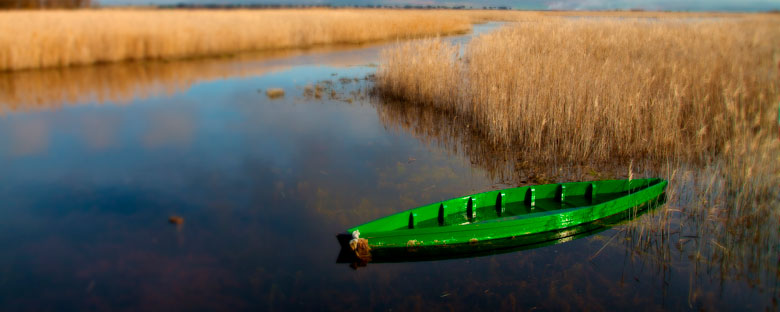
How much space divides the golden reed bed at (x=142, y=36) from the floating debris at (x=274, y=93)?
5280mm

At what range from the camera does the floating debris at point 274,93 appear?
11.6 m

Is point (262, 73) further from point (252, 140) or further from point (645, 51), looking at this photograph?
point (645, 51)

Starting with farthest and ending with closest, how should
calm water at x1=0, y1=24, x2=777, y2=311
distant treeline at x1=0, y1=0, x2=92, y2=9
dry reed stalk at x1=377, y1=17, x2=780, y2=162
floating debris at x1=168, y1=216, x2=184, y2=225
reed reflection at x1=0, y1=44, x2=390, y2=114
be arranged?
distant treeline at x1=0, y1=0, x2=92, y2=9 → reed reflection at x1=0, y1=44, x2=390, y2=114 → dry reed stalk at x1=377, y1=17, x2=780, y2=162 → floating debris at x1=168, y1=216, x2=184, y2=225 → calm water at x1=0, y1=24, x2=777, y2=311

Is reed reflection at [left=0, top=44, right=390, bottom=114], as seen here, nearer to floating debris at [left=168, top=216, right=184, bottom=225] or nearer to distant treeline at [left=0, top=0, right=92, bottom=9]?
floating debris at [left=168, top=216, right=184, bottom=225]

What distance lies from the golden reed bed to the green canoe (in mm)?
11118

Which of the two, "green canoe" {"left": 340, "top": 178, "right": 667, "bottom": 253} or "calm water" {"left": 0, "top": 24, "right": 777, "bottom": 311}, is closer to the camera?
"calm water" {"left": 0, "top": 24, "right": 777, "bottom": 311}

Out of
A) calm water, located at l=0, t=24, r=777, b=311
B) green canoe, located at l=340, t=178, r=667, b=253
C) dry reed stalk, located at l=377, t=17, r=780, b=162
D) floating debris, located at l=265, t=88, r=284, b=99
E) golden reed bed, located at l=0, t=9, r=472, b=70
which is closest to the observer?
calm water, located at l=0, t=24, r=777, b=311

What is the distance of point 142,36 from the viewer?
610 inches

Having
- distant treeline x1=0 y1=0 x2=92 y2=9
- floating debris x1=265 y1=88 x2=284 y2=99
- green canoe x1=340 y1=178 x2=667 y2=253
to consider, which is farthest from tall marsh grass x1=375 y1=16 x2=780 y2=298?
distant treeline x1=0 y1=0 x2=92 y2=9

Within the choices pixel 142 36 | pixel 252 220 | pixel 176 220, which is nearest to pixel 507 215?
pixel 252 220

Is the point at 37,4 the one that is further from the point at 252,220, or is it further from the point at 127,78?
the point at 252,220

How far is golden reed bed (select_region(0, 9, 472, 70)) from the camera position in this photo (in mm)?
13158

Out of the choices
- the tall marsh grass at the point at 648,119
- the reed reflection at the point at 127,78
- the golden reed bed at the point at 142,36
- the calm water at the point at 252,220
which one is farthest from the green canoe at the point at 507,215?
the golden reed bed at the point at 142,36

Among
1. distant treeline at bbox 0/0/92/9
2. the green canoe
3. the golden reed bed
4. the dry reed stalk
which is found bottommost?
the green canoe
